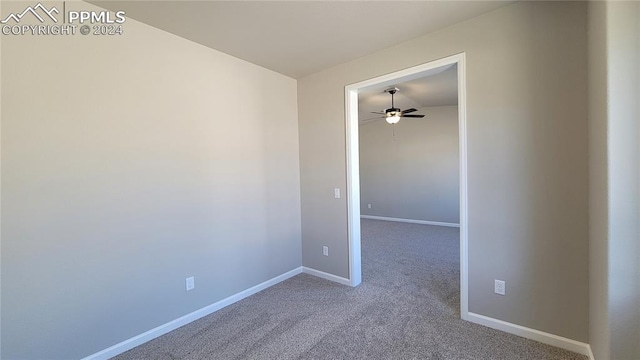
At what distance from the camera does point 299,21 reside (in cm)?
209

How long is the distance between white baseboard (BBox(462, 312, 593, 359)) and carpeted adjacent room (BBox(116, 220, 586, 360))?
0.15ft

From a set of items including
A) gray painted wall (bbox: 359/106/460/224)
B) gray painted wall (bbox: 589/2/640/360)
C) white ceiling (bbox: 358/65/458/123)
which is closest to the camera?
gray painted wall (bbox: 589/2/640/360)

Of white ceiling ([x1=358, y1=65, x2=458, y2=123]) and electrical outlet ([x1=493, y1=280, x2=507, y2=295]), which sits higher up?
white ceiling ([x1=358, y1=65, x2=458, y2=123])

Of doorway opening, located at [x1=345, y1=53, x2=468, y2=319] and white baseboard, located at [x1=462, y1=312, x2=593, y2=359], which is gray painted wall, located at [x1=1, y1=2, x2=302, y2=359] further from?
white baseboard, located at [x1=462, y1=312, x2=593, y2=359]

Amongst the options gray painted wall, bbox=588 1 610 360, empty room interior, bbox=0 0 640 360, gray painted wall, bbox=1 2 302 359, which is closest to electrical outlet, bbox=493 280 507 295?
empty room interior, bbox=0 0 640 360

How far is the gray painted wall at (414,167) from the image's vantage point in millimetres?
6000

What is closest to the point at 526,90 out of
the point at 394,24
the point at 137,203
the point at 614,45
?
the point at 614,45

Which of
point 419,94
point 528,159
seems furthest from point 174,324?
point 419,94

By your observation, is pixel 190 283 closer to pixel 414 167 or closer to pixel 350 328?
pixel 350 328

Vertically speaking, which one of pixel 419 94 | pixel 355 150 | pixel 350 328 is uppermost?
pixel 419 94

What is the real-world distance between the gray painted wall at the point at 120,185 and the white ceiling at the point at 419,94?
6.96 feet

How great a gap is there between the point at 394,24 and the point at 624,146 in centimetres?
173

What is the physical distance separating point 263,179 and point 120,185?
4.53ft

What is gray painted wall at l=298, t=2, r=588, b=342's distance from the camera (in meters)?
1.77
